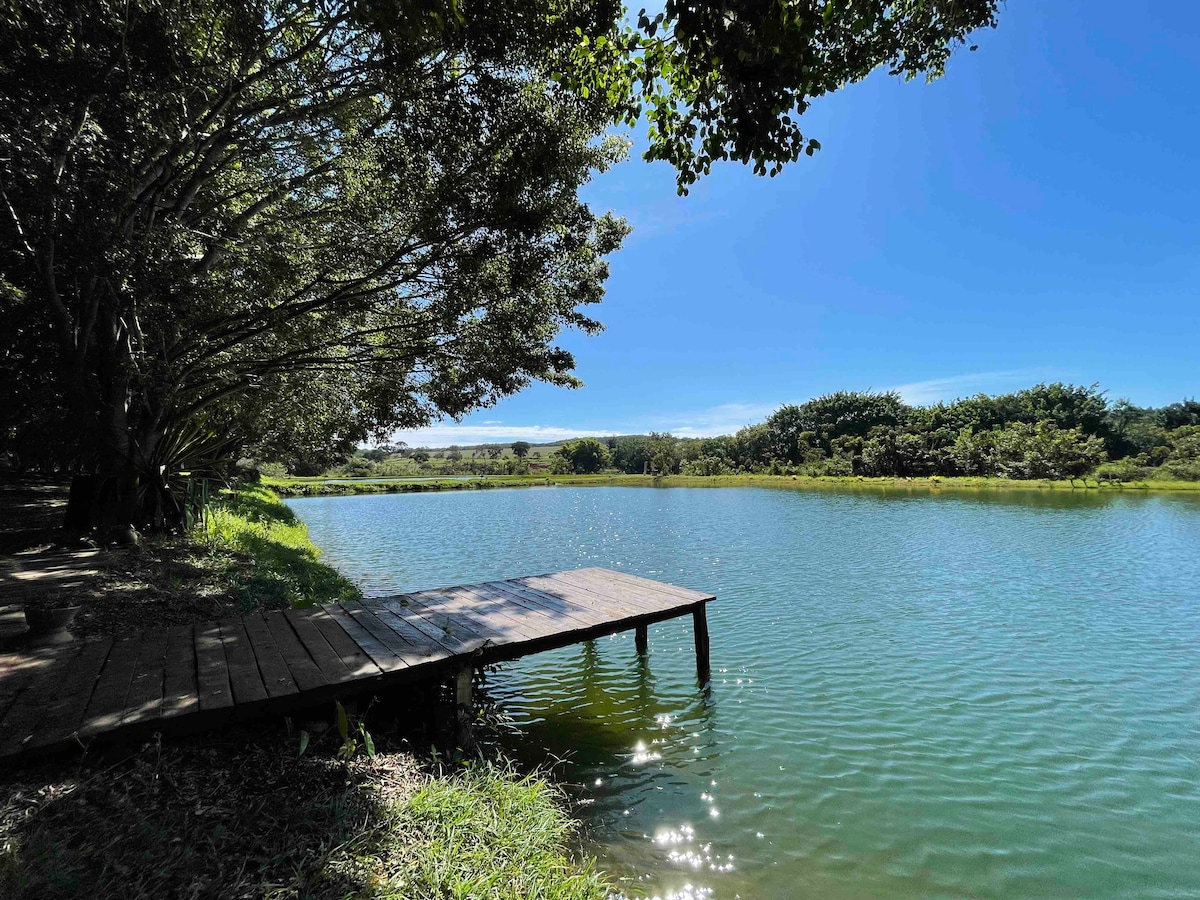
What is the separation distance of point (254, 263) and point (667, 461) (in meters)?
86.2

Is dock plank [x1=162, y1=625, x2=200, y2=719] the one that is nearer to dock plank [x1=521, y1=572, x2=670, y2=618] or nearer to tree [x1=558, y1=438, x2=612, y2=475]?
dock plank [x1=521, y1=572, x2=670, y2=618]

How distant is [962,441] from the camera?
57.6m

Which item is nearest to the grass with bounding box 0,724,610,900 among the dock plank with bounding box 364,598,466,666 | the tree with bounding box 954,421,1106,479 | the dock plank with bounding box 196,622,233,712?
the dock plank with bounding box 196,622,233,712

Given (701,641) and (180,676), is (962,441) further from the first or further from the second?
(180,676)

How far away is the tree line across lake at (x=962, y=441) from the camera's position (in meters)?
49.0

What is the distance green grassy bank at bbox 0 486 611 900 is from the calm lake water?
3.54ft

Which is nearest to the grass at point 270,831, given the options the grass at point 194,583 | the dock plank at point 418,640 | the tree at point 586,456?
the dock plank at point 418,640

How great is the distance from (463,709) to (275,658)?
6.09ft

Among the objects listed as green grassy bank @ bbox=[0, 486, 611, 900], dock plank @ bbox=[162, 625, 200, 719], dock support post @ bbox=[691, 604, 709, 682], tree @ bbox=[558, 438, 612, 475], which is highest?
tree @ bbox=[558, 438, 612, 475]

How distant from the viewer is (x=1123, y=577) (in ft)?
45.0

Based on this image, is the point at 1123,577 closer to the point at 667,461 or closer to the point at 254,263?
the point at 254,263

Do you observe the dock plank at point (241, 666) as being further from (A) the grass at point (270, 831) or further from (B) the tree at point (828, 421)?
(B) the tree at point (828, 421)

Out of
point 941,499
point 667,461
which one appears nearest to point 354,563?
point 941,499

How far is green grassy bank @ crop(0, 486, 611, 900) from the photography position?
8.34 feet
